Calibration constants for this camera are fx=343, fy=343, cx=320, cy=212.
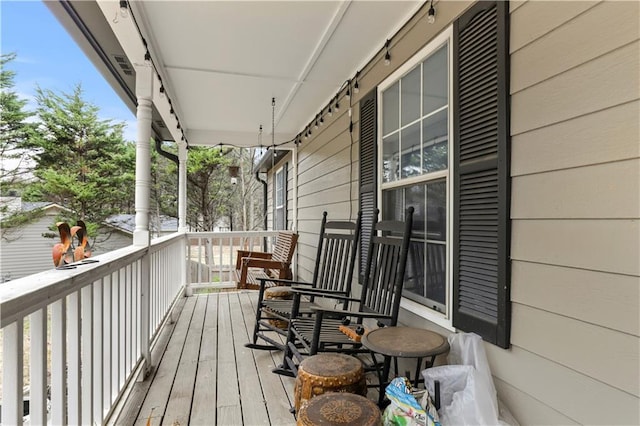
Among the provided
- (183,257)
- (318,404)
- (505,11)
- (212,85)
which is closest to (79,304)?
(318,404)

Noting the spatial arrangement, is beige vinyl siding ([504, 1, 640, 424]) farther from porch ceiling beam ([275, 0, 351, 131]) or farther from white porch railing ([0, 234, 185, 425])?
white porch railing ([0, 234, 185, 425])

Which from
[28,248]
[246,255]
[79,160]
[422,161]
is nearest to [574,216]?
[422,161]

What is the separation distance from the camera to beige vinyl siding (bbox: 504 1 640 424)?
1.09 meters

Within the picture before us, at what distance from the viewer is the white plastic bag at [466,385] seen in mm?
1470

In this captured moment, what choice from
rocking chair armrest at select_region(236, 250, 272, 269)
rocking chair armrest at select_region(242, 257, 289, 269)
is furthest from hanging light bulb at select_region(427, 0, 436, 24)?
rocking chair armrest at select_region(236, 250, 272, 269)

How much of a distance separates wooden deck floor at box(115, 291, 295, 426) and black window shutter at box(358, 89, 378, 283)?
1159 millimetres

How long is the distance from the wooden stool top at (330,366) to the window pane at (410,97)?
163cm

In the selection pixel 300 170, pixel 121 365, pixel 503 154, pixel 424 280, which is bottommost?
pixel 121 365

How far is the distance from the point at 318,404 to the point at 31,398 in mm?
1019

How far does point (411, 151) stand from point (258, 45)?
60.9 inches

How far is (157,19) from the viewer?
8.01 ft

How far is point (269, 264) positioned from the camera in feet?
13.1

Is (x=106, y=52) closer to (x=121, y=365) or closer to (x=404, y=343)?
(x=121, y=365)

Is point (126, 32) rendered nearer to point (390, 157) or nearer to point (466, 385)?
point (390, 157)
